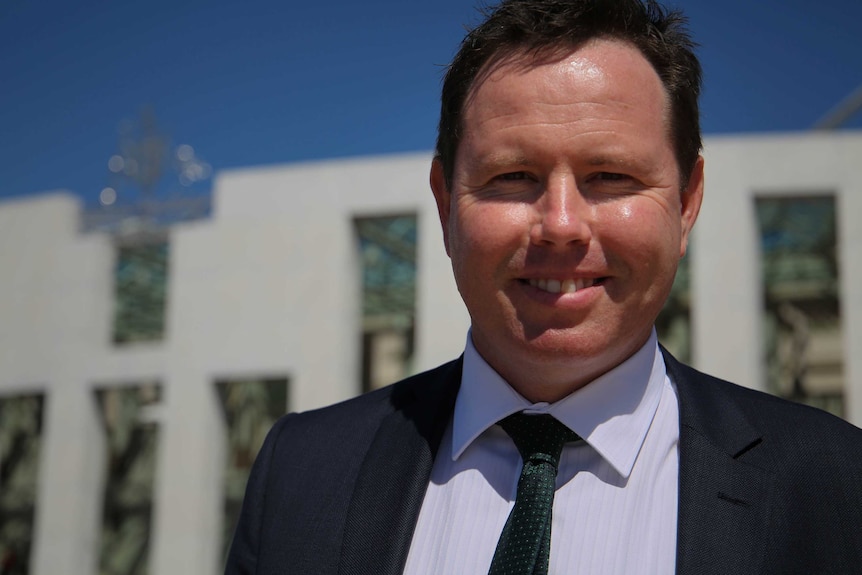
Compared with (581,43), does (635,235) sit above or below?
below

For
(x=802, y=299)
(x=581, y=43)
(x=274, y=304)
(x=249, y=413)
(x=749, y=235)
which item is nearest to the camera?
(x=581, y=43)

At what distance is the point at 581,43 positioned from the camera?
6.15 feet

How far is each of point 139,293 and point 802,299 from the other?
1473 centimetres

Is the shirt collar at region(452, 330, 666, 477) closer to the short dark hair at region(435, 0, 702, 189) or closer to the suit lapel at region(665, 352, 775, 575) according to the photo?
the suit lapel at region(665, 352, 775, 575)

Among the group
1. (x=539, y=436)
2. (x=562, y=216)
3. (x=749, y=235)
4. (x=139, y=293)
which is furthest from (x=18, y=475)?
(x=562, y=216)

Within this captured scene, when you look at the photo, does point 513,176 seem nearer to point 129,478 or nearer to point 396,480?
point 396,480

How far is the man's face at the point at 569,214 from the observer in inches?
70.5

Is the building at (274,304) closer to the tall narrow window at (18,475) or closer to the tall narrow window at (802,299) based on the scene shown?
the tall narrow window at (802,299)

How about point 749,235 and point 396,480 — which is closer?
point 396,480

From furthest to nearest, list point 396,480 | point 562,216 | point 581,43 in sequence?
point 396,480, point 581,43, point 562,216

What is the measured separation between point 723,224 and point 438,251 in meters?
4.87

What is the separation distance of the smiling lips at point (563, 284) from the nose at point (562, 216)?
0.26 feet

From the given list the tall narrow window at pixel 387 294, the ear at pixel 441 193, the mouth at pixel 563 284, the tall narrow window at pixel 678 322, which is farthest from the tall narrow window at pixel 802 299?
the mouth at pixel 563 284

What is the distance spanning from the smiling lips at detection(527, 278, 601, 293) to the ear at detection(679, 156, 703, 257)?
304 mm
